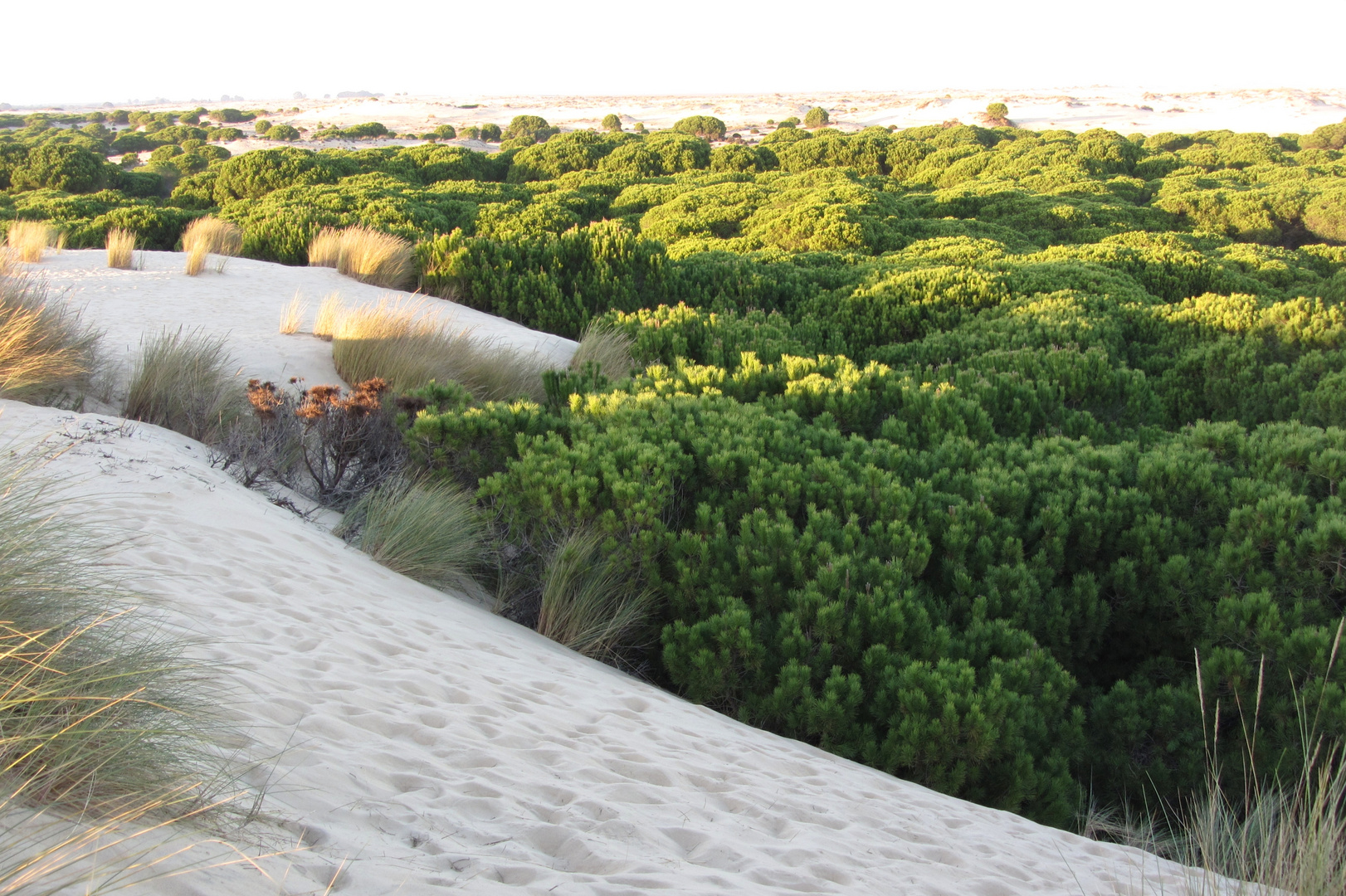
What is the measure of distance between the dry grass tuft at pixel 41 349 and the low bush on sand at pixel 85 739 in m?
3.97

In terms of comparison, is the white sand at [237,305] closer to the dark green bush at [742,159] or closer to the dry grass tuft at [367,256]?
the dry grass tuft at [367,256]

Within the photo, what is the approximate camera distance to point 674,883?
230 centimetres

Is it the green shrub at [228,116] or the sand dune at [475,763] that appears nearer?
the sand dune at [475,763]

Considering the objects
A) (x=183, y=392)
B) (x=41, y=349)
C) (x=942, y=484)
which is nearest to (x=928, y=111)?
(x=942, y=484)

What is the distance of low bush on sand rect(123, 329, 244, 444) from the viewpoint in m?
6.54

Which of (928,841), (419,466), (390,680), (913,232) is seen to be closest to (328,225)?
(419,466)

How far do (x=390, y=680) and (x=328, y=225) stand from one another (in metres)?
12.6

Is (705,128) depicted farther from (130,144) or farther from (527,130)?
(130,144)

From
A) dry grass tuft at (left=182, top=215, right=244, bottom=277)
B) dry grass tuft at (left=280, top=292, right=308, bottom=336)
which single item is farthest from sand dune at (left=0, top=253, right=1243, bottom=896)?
dry grass tuft at (left=182, top=215, right=244, bottom=277)

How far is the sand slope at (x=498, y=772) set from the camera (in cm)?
231

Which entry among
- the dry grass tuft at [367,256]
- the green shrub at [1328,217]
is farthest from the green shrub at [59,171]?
the green shrub at [1328,217]

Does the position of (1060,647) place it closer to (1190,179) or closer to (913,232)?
(913,232)

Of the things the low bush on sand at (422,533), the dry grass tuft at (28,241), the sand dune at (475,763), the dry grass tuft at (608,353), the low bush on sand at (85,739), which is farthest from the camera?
the dry grass tuft at (28,241)

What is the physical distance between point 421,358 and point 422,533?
10.7ft
